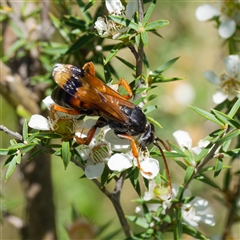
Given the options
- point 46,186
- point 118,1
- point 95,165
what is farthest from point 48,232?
point 118,1

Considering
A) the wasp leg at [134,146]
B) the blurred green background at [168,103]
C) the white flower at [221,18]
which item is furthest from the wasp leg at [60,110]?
the blurred green background at [168,103]

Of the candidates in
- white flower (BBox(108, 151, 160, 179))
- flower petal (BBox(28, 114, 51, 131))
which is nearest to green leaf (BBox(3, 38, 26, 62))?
flower petal (BBox(28, 114, 51, 131))

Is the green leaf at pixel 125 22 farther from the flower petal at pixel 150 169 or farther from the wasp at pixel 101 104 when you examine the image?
the flower petal at pixel 150 169

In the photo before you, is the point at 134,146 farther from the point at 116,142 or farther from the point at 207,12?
the point at 207,12

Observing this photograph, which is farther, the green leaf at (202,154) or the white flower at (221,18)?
the white flower at (221,18)

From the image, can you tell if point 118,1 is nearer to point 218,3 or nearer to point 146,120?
point 146,120

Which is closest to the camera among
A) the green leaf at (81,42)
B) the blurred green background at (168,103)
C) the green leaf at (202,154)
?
the green leaf at (202,154)

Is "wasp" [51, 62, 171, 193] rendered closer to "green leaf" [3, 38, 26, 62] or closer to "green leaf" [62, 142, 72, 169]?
"green leaf" [62, 142, 72, 169]
